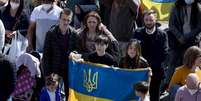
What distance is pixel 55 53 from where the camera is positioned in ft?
34.8

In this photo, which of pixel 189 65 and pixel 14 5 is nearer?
pixel 189 65

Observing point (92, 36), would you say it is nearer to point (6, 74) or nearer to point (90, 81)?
point (90, 81)

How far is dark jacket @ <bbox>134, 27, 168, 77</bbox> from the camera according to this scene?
11.0 metres

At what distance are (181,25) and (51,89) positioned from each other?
2.53 m

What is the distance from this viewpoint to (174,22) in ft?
37.5

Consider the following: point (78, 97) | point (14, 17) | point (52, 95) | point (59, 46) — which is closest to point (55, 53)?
point (59, 46)

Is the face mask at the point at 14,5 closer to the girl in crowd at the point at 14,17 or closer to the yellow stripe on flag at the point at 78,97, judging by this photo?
the girl in crowd at the point at 14,17

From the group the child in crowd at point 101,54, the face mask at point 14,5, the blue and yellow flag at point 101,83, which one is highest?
the face mask at point 14,5

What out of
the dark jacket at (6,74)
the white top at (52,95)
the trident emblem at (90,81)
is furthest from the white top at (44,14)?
the dark jacket at (6,74)

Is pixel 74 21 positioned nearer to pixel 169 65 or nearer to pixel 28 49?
pixel 28 49

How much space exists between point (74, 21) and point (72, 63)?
7.56ft

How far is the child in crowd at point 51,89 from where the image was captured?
10.2 meters

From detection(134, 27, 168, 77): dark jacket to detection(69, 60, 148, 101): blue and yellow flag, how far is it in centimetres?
118

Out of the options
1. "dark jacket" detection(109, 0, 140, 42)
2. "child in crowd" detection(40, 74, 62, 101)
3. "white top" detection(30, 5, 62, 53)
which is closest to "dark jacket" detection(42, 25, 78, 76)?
"child in crowd" detection(40, 74, 62, 101)
